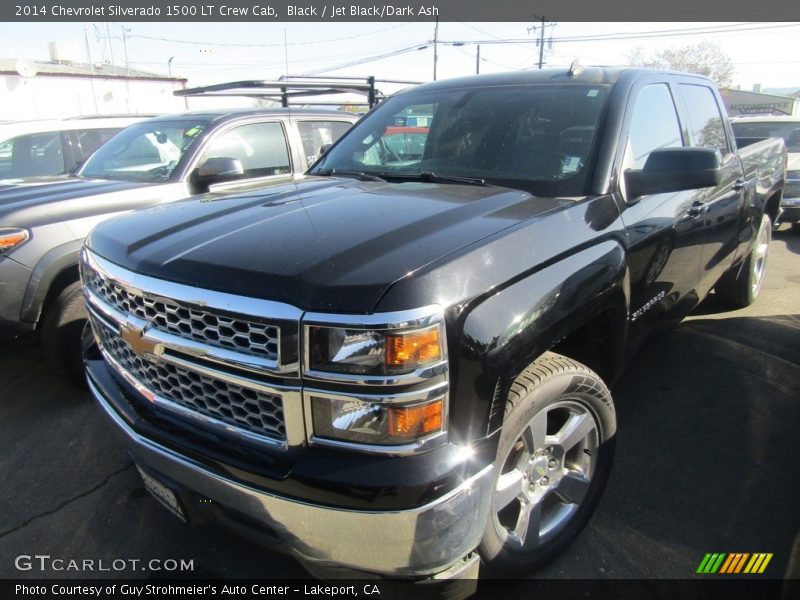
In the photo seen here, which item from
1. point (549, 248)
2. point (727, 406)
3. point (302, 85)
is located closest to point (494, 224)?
point (549, 248)

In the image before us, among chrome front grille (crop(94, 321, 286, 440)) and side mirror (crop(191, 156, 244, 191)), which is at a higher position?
side mirror (crop(191, 156, 244, 191))

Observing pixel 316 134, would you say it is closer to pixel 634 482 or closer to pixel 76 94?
pixel 634 482

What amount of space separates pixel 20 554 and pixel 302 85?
525 cm

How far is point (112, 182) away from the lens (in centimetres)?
441

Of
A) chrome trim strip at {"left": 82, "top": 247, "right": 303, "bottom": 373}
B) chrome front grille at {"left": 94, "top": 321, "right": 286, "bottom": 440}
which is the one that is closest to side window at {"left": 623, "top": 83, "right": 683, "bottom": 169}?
chrome trim strip at {"left": 82, "top": 247, "right": 303, "bottom": 373}

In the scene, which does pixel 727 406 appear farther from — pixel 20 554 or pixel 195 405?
pixel 20 554

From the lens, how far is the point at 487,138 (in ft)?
9.29

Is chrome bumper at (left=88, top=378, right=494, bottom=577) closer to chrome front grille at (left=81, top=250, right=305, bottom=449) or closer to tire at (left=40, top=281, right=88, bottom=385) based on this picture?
chrome front grille at (left=81, top=250, right=305, bottom=449)

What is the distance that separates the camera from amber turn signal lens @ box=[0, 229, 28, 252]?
3342 millimetres

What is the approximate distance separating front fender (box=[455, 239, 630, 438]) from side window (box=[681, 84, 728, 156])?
1.80 meters

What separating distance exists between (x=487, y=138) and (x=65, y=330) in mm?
2905

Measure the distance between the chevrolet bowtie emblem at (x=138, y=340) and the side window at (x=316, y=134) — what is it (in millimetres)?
3634

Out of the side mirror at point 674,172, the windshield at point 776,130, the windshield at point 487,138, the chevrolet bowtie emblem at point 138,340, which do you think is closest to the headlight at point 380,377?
the chevrolet bowtie emblem at point 138,340

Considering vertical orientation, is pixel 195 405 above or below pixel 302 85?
below
